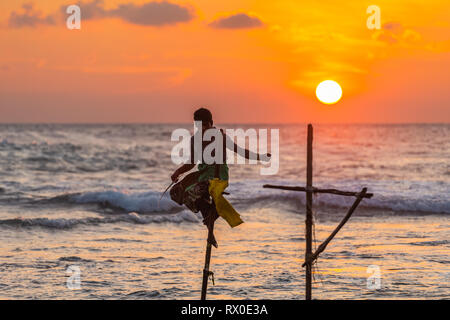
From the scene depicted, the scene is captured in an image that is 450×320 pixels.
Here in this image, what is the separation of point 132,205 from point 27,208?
316 cm

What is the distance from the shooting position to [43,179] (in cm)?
2897

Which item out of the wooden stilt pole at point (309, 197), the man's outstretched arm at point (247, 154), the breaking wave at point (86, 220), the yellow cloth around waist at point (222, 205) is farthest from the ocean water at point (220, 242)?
the man's outstretched arm at point (247, 154)

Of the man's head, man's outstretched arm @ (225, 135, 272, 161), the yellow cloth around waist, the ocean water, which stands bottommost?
the ocean water

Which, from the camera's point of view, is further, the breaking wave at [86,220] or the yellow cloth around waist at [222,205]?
the breaking wave at [86,220]

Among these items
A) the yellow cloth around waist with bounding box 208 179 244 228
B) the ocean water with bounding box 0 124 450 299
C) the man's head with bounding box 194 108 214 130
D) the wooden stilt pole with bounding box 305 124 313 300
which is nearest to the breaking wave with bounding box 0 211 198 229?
the ocean water with bounding box 0 124 450 299

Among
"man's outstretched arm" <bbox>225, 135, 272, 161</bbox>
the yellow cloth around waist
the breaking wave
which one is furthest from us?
the breaking wave

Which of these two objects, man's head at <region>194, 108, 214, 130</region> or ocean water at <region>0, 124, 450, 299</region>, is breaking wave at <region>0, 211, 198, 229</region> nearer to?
ocean water at <region>0, 124, 450, 299</region>

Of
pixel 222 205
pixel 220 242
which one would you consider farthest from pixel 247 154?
pixel 220 242

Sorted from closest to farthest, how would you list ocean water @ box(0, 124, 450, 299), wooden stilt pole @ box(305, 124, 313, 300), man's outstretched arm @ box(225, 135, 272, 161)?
1. man's outstretched arm @ box(225, 135, 272, 161)
2. wooden stilt pole @ box(305, 124, 313, 300)
3. ocean water @ box(0, 124, 450, 299)

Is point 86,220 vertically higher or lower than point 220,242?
higher

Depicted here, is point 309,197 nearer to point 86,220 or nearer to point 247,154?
point 247,154

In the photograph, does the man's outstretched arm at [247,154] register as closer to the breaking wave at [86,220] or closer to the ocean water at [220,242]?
the ocean water at [220,242]
